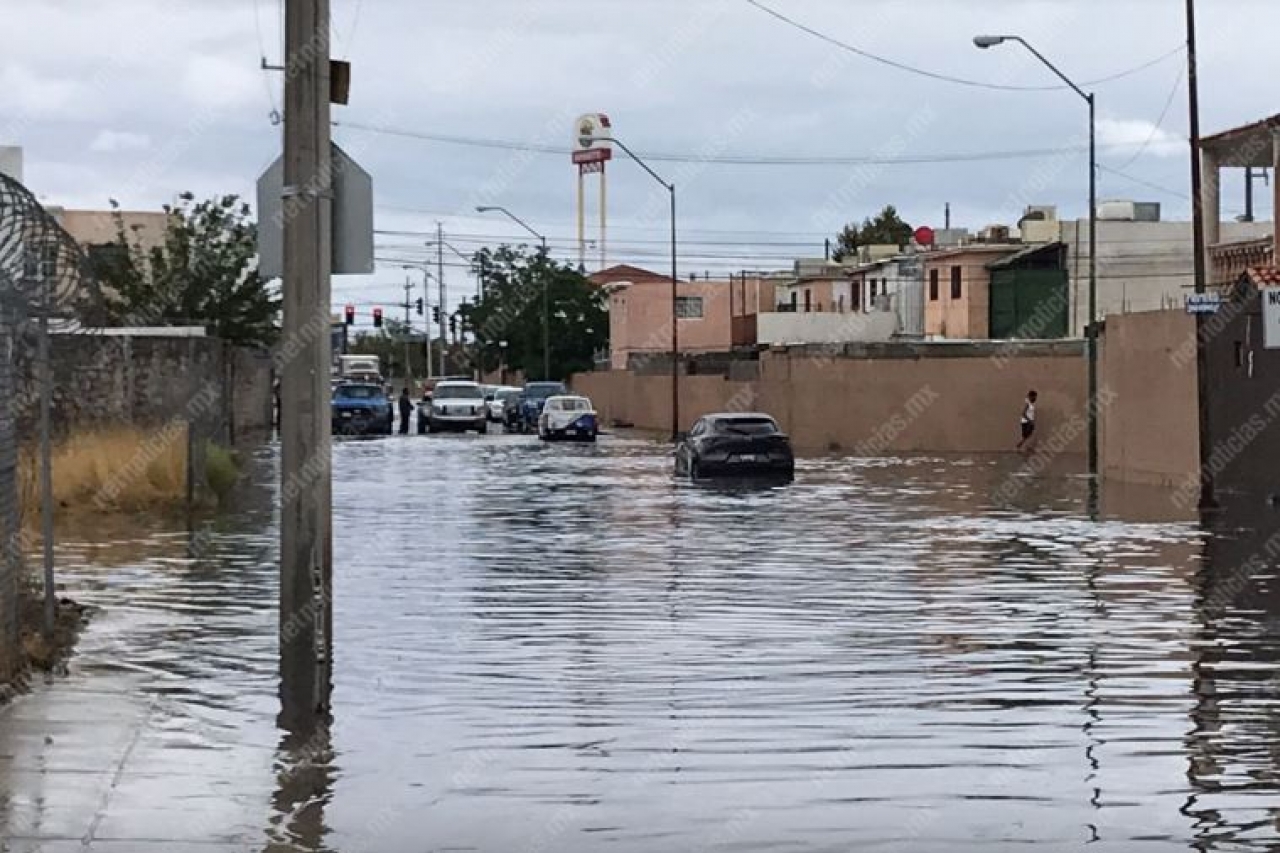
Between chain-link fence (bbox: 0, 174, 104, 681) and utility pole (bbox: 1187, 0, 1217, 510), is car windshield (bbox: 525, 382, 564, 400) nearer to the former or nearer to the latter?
utility pole (bbox: 1187, 0, 1217, 510)

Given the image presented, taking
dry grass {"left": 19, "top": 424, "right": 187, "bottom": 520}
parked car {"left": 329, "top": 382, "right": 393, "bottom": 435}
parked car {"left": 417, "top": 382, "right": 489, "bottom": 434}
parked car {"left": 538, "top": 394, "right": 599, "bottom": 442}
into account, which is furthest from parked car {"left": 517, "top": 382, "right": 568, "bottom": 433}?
dry grass {"left": 19, "top": 424, "right": 187, "bottom": 520}

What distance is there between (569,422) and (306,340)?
55.2m

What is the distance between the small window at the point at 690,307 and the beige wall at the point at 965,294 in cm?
3030

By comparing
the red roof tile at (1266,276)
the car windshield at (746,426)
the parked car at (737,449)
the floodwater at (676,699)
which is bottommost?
the floodwater at (676,699)

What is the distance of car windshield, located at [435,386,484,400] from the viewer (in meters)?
77.1

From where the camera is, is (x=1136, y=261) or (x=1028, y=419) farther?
(x=1136, y=261)

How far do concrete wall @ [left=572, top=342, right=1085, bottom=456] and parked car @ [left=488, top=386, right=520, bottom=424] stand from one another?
1664 centimetres

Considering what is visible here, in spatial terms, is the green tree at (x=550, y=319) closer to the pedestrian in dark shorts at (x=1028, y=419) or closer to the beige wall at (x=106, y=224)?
the beige wall at (x=106, y=224)

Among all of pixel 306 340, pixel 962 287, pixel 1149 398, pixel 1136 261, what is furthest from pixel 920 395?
pixel 306 340

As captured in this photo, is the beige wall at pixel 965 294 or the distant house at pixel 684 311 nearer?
the beige wall at pixel 965 294

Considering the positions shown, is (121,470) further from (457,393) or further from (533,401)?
(533,401)

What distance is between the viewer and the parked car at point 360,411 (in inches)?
2867

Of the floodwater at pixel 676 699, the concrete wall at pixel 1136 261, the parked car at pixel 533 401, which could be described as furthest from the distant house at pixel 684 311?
the floodwater at pixel 676 699

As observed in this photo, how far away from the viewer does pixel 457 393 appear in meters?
77.2
